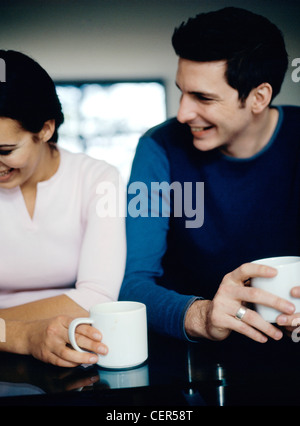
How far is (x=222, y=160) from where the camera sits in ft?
4.11

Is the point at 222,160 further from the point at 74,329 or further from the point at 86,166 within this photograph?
the point at 74,329

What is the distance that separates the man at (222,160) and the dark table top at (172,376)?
334 mm

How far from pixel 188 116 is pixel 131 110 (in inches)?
115

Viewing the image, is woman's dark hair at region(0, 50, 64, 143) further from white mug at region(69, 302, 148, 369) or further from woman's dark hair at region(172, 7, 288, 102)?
white mug at region(69, 302, 148, 369)

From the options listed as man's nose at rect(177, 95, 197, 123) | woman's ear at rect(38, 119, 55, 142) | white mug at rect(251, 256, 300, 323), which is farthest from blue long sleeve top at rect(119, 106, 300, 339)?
white mug at rect(251, 256, 300, 323)

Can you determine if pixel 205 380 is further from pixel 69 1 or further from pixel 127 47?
pixel 127 47

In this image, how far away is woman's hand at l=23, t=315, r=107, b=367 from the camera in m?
0.67

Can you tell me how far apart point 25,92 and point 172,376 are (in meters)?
0.75

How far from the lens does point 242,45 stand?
114 cm

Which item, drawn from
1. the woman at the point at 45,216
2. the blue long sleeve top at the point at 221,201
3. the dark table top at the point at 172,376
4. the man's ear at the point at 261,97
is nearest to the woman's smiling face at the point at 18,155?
the woman at the point at 45,216

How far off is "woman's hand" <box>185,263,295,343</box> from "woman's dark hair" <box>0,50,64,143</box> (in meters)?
0.62

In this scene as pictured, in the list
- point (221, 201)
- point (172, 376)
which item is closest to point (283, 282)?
point (172, 376)

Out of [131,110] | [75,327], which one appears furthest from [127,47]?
[75,327]

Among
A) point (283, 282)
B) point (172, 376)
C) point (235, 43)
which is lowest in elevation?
point (172, 376)
